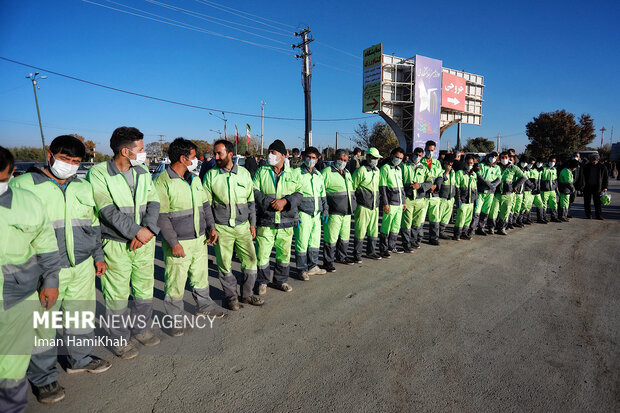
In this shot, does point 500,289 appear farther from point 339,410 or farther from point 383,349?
point 339,410

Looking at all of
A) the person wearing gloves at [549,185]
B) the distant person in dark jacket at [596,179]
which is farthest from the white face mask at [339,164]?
the distant person in dark jacket at [596,179]

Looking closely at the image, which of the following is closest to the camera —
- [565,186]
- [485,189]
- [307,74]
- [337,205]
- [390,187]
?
[337,205]

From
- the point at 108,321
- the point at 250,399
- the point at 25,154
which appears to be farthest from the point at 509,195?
the point at 25,154

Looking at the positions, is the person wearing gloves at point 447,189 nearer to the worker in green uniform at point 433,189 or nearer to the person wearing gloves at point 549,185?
the worker in green uniform at point 433,189

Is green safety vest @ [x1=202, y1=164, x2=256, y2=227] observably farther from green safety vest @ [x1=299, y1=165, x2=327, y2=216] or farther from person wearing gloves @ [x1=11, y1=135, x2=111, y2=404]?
person wearing gloves @ [x1=11, y1=135, x2=111, y2=404]

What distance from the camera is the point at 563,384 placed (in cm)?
276

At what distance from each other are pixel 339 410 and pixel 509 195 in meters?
8.09

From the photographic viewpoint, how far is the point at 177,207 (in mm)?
3537

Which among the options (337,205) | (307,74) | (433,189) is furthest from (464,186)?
(307,74)

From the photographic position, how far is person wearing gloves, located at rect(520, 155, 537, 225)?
31.6 ft

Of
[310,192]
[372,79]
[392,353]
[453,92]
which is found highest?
[372,79]

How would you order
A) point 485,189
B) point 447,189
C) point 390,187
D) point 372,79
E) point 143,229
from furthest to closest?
1. point 372,79
2. point 485,189
3. point 447,189
4. point 390,187
5. point 143,229

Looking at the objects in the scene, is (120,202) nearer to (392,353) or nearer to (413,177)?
(392,353)

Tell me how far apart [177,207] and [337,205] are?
111 inches
